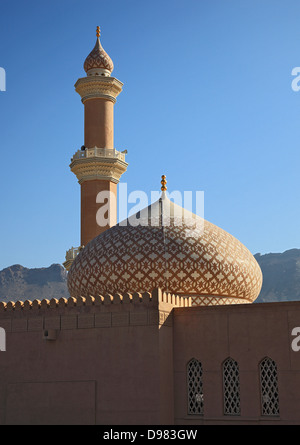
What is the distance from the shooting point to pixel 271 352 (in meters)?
10.8

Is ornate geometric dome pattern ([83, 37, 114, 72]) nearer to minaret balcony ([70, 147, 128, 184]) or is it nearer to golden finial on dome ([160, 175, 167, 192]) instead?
minaret balcony ([70, 147, 128, 184])

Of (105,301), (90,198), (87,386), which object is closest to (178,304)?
(105,301)

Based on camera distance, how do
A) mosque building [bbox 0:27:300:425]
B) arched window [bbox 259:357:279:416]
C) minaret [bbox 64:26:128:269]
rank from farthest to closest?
1. minaret [bbox 64:26:128:269]
2. mosque building [bbox 0:27:300:425]
3. arched window [bbox 259:357:279:416]

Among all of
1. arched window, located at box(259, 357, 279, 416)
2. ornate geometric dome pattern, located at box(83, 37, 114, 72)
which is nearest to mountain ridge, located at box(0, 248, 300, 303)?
ornate geometric dome pattern, located at box(83, 37, 114, 72)

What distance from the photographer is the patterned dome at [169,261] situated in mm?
13141

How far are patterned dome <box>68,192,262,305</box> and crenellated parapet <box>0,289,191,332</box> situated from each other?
2.98 feet

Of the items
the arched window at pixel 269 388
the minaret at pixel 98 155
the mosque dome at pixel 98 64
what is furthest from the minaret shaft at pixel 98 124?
the arched window at pixel 269 388

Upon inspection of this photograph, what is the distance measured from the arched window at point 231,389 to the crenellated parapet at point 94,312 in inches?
48.3

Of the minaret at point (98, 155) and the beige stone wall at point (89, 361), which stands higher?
the minaret at point (98, 155)

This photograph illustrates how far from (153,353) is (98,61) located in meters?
10.9

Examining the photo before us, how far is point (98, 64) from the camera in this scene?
1961 centimetres

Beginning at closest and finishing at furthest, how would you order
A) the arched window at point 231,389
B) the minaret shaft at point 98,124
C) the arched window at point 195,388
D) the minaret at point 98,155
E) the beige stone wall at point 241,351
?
the beige stone wall at point 241,351
the arched window at point 231,389
the arched window at point 195,388
the minaret at point 98,155
the minaret shaft at point 98,124

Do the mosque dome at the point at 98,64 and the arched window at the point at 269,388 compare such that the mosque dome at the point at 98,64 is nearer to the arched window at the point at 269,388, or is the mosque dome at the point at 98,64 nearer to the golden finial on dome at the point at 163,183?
the golden finial on dome at the point at 163,183

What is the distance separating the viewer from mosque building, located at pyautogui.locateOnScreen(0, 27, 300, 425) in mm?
10820
